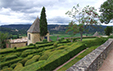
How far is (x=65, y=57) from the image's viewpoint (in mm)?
7648

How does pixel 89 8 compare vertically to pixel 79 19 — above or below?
above

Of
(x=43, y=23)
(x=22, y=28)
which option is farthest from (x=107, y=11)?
(x=22, y=28)

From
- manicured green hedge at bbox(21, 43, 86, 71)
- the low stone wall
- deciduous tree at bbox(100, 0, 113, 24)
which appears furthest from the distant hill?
the low stone wall

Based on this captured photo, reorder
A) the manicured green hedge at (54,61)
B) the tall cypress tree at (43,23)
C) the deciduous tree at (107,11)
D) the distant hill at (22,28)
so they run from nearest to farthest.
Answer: the manicured green hedge at (54,61) → the deciduous tree at (107,11) → the tall cypress tree at (43,23) → the distant hill at (22,28)

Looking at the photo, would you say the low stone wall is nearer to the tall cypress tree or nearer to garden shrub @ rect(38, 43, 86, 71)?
garden shrub @ rect(38, 43, 86, 71)

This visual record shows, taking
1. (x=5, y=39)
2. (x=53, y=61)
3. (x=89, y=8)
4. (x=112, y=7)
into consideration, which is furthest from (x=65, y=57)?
(x=5, y=39)

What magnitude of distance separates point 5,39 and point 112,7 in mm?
31036

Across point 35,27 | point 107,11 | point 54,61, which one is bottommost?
point 54,61

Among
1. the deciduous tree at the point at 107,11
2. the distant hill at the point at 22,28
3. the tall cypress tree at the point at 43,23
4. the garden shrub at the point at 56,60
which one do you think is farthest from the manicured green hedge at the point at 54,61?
the deciduous tree at the point at 107,11

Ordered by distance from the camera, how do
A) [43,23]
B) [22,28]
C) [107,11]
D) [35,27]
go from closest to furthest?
1. [107,11]
2. [43,23]
3. [35,27]
4. [22,28]

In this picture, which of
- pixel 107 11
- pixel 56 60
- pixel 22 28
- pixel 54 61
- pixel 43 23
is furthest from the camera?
pixel 22 28

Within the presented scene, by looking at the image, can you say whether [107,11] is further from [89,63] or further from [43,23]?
[89,63]

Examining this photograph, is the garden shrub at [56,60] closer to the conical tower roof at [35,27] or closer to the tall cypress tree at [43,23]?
the tall cypress tree at [43,23]

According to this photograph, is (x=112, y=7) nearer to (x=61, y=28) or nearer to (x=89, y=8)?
(x=89, y=8)
